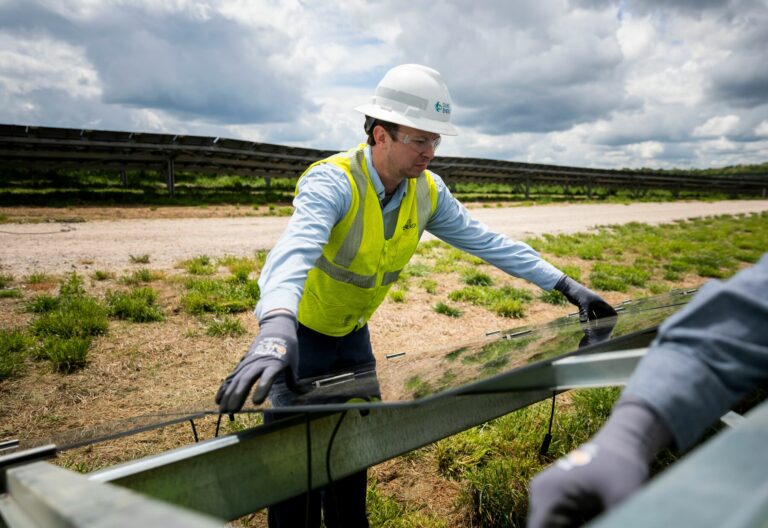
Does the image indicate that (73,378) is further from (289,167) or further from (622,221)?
(289,167)

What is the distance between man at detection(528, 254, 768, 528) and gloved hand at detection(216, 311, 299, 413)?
2.52 ft

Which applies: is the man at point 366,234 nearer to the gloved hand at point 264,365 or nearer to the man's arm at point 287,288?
the man's arm at point 287,288

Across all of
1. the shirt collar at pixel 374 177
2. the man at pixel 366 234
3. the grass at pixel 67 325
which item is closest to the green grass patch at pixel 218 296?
the grass at pixel 67 325

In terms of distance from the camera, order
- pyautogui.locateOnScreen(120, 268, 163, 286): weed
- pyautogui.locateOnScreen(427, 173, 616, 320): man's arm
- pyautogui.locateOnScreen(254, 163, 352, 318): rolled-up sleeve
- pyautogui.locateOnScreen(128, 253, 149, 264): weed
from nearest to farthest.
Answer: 1. pyautogui.locateOnScreen(254, 163, 352, 318): rolled-up sleeve
2. pyautogui.locateOnScreen(427, 173, 616, 320): man's arm
3. pyautogui.locateOnScreen(120, 268, 163, 286): weed
4. pyautogui.locateOnScreen(128, 253, 149, 264): weed

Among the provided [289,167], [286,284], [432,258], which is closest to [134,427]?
[286,284]

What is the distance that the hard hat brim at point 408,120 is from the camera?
230 centimetres

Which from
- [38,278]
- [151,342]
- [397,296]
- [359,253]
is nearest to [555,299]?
[397,296]

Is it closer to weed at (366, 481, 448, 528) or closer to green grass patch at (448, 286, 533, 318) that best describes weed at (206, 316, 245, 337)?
weed at (366, 481, 448, 528)

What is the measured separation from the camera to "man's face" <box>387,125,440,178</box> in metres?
2.30

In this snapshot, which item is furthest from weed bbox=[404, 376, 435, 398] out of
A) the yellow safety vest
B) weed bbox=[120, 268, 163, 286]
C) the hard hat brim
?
weed bbox=[120, 268, 163, 286]

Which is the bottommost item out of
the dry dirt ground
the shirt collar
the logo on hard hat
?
the dry dirt ground

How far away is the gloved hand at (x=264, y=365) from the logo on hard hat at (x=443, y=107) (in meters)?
1.50

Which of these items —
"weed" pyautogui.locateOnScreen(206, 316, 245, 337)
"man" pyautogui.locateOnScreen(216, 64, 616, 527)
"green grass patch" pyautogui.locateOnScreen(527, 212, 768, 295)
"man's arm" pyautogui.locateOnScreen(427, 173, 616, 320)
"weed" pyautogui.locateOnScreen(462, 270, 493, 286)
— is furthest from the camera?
"green grass patch" pyautogui.locateOnScreen(527, 212, 768, 295)

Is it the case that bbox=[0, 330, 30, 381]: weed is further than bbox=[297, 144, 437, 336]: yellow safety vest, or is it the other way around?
bbox=[0, 330, 30, 381]: weed
